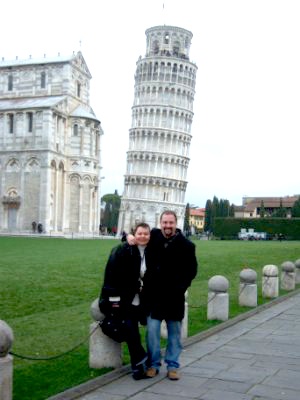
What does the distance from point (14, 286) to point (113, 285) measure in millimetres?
8905

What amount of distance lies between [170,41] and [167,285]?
86.0 meters

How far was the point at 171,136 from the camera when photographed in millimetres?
85812

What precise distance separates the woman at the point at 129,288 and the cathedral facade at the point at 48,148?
166ft

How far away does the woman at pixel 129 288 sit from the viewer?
6.81 metres

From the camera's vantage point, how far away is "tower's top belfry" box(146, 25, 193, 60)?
3497 inches

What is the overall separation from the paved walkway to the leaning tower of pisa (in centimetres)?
7420

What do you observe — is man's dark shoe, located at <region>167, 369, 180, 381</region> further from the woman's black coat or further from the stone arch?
the stone arch

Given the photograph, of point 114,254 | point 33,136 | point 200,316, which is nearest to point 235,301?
point 200,316

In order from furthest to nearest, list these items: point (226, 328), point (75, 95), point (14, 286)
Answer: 1. point (75, 95)
2. point (14, 286)
3. point (226, 328)

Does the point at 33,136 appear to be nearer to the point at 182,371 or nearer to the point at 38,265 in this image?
the point at 38,265

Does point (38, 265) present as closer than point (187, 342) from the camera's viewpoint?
No

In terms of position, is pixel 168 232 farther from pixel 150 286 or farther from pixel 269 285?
pixel 269 285

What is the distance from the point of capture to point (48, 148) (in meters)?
56.9

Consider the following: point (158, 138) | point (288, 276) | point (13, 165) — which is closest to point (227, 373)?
point (288, 276)
